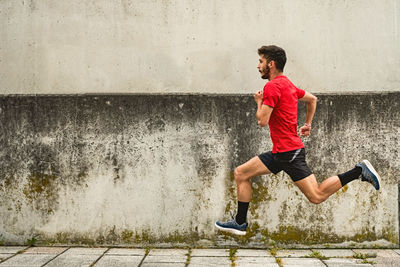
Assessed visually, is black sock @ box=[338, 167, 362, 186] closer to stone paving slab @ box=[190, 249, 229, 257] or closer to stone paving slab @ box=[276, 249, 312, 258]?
stone paving slab @ box=[276, 249, 312, 258]

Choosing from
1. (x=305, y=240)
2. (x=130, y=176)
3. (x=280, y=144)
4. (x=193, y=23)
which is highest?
(x=193, y=23)

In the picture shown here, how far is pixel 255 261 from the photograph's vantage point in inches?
201

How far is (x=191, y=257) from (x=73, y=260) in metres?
1.37

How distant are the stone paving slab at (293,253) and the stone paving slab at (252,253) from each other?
0.15 metres

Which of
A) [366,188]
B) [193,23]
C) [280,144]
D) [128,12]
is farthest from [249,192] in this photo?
[128,12]

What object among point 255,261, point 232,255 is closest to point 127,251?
point 232,255

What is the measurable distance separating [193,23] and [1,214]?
3523mm

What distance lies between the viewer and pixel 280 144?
4.46m

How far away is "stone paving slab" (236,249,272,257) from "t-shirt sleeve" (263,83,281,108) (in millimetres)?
2056

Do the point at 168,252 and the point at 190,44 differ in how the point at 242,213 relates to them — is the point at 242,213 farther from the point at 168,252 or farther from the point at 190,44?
the point at 190,44

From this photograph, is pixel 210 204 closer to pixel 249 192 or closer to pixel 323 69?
pixel 249 192

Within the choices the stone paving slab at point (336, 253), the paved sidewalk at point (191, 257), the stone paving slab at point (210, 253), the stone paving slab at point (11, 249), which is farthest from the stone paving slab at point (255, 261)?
the stone paving slab at point (11, 249)

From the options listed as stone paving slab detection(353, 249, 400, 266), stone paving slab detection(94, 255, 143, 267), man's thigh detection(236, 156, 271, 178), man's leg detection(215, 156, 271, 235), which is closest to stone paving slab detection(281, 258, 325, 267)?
stone paving slab detection(353, 249, 400, 266)

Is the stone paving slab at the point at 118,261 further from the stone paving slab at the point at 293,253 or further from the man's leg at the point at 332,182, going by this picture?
the man's leg at the point at 332,182
